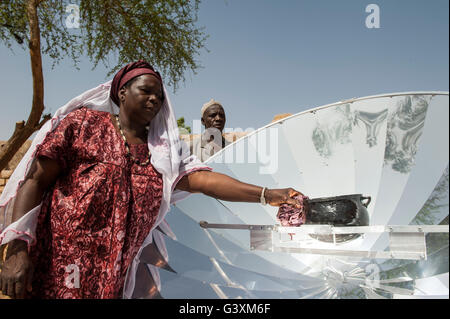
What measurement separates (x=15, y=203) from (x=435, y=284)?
2131 mm

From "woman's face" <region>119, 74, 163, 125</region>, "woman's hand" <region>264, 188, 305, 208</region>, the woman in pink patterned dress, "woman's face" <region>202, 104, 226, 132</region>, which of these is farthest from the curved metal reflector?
"woman's face" <region>202, 104, 226, 132</region>

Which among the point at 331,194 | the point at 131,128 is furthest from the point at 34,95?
the point at 331,194

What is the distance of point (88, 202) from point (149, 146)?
43cm

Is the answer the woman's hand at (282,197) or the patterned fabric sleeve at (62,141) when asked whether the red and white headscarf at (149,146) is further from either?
the woman's hand at (282,197)

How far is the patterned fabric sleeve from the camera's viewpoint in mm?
1453

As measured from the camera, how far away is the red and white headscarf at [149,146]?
58.0 inches

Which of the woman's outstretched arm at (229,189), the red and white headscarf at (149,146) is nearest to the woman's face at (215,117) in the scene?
the red and white headscarf at (149,146)

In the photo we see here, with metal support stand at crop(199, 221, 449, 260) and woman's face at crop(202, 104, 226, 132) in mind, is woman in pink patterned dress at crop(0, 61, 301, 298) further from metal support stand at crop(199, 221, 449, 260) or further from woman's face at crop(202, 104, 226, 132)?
woman's face at crop(202, 104, 226, 132)

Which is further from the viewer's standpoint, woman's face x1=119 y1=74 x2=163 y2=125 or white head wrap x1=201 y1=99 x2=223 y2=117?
white head wrap x1=201 y1=99 x2=223 y2=117

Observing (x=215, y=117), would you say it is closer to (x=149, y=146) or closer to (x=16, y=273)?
(x=149, y=146)

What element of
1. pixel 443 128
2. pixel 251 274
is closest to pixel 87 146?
pixel 251 274

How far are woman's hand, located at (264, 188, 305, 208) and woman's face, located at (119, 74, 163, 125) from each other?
2.41 feet

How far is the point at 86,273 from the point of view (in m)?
1.46

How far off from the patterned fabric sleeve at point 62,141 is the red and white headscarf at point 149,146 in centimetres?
4
